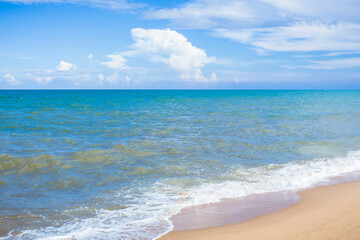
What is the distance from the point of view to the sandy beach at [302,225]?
5367mm

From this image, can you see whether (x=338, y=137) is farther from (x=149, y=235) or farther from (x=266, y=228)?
(x=149, y=235)

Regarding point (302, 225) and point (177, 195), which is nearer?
point (302, 225)

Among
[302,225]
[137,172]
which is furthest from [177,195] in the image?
[302,225]

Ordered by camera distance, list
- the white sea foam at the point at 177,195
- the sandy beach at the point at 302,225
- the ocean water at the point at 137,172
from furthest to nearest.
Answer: the ocean water at the point at 137,172 → the white sea foam at the point at 177,195 → the sandy beach at the point at 302,225

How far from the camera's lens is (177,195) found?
7.95 m

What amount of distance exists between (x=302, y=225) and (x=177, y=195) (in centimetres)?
333

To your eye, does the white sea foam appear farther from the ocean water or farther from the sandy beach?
the sandy beach

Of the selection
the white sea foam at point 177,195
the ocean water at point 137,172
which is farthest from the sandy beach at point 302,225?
the ocean water at point 137,172

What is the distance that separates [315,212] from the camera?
6527 millimetres

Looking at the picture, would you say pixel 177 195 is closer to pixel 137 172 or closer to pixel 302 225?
pixel 137 172

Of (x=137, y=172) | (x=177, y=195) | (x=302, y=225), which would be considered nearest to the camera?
(x=302, y=225)

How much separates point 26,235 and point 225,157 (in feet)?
26.8

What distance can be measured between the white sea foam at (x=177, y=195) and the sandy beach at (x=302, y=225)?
91 cm

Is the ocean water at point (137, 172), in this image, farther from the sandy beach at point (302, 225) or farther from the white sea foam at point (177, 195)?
the sandy beach at point (302, 225)
